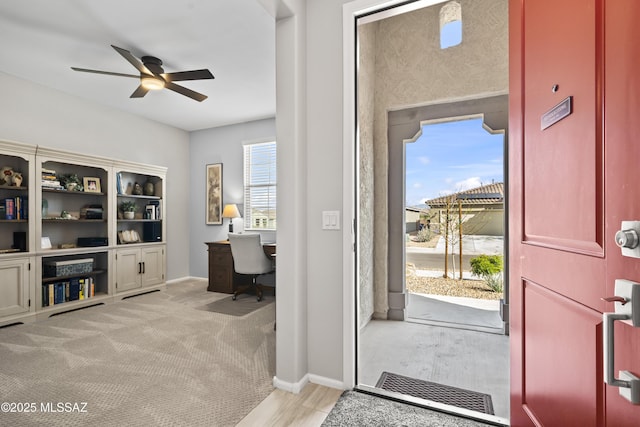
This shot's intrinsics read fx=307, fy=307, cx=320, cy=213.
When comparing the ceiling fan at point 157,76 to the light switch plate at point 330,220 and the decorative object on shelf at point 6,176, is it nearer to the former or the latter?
the decorative object on shelf at point 6,176

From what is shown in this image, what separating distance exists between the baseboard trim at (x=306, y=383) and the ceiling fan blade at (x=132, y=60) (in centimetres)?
277

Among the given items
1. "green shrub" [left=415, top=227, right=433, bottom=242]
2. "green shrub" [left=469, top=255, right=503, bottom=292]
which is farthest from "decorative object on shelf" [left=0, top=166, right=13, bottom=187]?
"green shrub" [left=469, top=255, right=503, bottom=292]

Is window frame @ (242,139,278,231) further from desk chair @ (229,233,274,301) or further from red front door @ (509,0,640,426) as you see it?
red front door @ (509,0,640,426)

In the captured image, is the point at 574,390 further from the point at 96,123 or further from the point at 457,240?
the point at 96,123

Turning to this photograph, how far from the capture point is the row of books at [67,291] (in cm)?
346

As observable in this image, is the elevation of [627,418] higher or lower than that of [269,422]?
higher

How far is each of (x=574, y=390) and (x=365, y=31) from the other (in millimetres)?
3218

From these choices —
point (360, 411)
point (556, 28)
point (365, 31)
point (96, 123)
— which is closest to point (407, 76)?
point (365, 31)

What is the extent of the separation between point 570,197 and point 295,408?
1642 millimetres

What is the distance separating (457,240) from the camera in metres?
3.58

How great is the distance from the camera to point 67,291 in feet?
11.9

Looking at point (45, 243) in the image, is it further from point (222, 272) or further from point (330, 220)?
point (330, 220)

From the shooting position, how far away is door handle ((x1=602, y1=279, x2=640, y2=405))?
2.02ft

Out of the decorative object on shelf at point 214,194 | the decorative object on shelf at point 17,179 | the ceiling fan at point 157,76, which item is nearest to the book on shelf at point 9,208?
the decorative object on shelf at point 17,179
